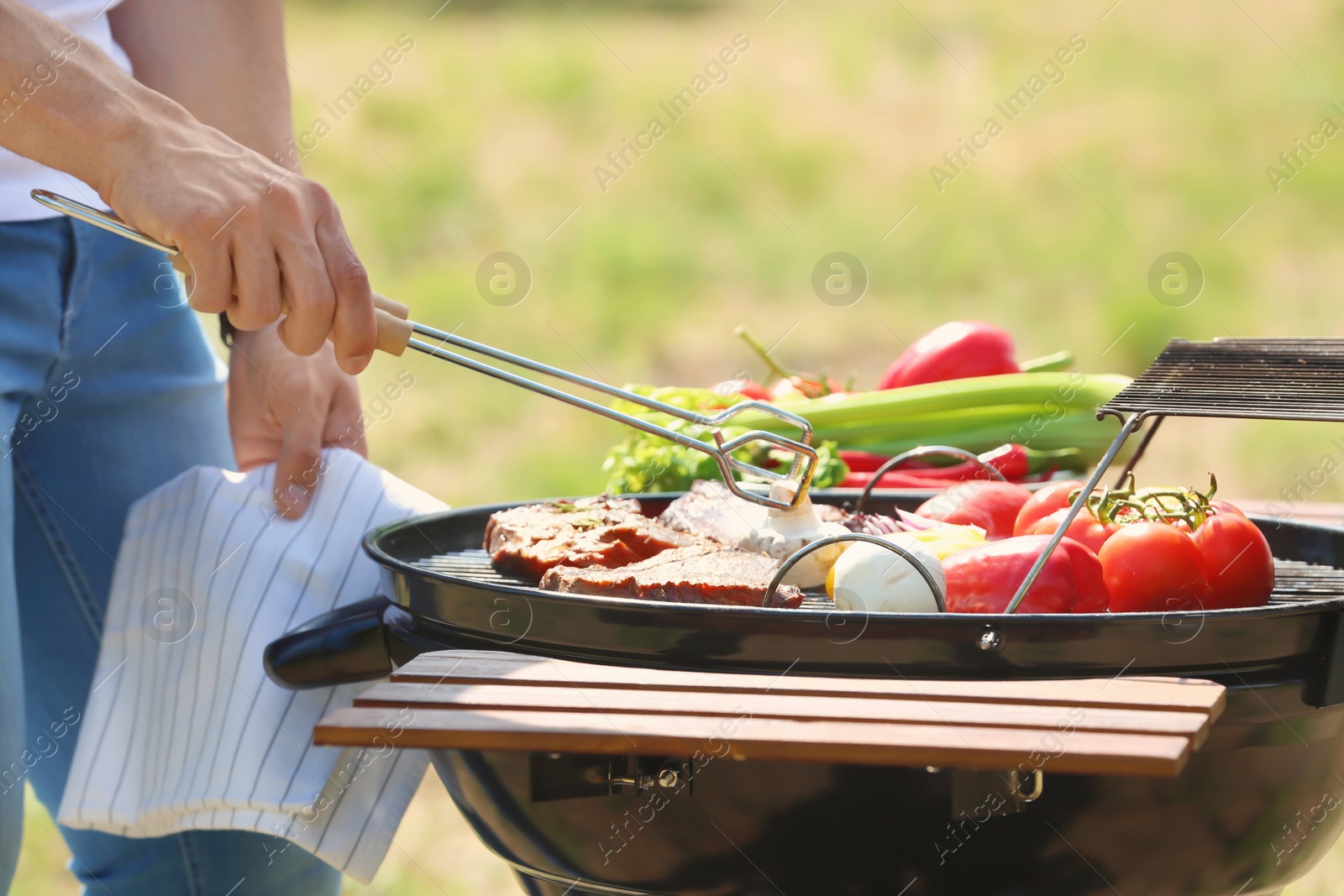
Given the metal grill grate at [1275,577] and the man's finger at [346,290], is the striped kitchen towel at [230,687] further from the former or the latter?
the man's finger at [346,290]

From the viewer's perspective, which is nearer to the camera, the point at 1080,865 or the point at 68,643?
the point at 1080,865

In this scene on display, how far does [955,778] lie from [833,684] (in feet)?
0.56

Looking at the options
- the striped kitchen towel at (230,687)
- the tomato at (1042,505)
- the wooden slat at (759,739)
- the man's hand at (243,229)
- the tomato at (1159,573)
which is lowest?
the striped kitchen towel at (230,687)

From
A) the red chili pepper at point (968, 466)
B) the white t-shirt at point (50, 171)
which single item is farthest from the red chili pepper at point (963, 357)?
the white t-shirt at point (50, 171)

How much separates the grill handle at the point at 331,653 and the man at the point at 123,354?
1.13ft

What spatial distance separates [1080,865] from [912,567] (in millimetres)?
386

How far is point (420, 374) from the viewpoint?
8.07m

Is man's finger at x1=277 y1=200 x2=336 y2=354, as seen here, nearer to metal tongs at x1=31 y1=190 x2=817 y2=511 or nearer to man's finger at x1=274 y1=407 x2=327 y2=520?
metal tongs at x1=31 y1=190 x2=817 y2=511

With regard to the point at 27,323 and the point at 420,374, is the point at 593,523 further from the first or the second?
the point at 420,374

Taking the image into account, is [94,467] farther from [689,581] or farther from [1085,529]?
[1085,529]

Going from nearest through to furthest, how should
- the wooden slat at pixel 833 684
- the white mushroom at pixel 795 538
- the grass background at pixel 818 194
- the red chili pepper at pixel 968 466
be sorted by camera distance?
the wooden slat at pixel 833 684 → the white mushroom at pixel 795 538 → the red chili pepper at pixel 968 466 → the grass background at pixel 818 194

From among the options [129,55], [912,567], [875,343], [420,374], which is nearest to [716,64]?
[875,343]

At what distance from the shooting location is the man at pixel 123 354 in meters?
1.43

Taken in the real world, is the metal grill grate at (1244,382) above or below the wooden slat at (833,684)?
above
